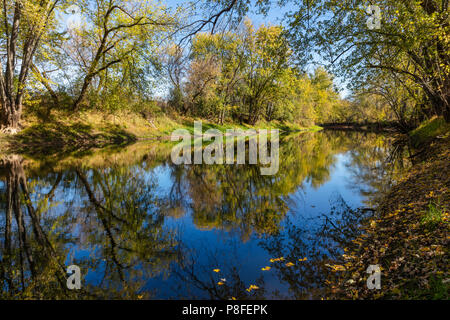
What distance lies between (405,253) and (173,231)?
4.89 metres

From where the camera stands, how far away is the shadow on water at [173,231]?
399 centimetres

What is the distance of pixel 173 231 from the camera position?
6.18m

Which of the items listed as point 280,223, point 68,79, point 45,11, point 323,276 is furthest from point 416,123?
point 68,79

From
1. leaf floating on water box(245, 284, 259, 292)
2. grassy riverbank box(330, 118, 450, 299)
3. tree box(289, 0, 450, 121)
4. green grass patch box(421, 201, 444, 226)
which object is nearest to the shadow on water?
leaf floating on water box(245, 284, 259, 292)

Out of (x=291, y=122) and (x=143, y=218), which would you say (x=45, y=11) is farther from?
(x=291, y=122)

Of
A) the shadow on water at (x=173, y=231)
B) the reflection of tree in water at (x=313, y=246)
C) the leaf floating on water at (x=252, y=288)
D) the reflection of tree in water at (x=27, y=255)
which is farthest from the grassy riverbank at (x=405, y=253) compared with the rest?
the reflection of tree in water at (x=27, y=255)

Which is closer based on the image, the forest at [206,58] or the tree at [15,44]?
the forest at [206,58]

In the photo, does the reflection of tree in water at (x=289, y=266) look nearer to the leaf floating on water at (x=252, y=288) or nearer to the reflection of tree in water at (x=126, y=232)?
the leaf floating on water at (x=252, y=288)

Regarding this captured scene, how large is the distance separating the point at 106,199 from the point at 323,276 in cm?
704

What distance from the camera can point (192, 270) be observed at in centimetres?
446

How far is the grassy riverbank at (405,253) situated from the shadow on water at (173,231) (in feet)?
1.34

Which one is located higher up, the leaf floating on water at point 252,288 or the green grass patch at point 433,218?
the green grass patch at point 433,218

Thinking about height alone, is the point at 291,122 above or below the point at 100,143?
above

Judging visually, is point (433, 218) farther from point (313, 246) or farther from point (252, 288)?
point (252, 288)
